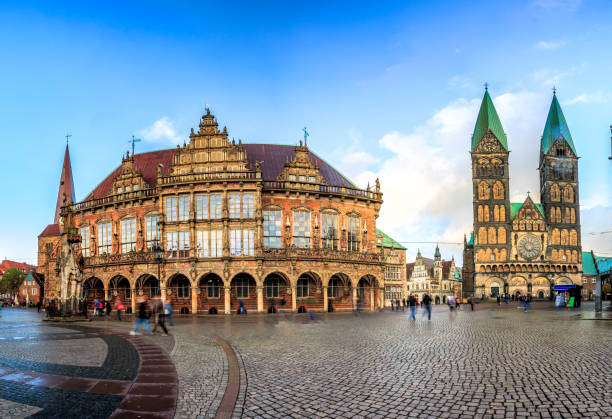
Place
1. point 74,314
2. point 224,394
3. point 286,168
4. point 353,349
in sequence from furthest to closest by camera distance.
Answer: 1. point 286,168
2. point 74,314
3. point 353,349
4. point 224,394

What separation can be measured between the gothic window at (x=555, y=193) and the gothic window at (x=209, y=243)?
270 ft

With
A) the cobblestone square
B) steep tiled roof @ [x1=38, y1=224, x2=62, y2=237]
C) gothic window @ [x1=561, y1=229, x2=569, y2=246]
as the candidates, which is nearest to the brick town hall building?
the cobblestone square

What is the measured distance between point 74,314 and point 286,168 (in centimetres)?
2164

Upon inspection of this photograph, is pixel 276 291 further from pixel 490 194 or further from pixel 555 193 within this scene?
pixel 555 193

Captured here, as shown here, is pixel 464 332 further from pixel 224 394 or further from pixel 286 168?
pixel 286 168

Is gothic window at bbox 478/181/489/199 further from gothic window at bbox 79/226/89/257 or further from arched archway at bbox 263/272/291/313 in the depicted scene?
gothic window at bbox 79/226/89/257

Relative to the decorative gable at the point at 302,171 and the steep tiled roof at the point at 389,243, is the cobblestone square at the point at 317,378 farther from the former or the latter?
the steep tiled roof at the point at 389,243

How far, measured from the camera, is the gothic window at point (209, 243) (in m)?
39.5

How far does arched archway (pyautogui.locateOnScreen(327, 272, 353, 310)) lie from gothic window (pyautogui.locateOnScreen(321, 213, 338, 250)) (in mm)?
2897

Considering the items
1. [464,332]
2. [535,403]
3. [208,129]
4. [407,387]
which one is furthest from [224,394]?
[208,129]

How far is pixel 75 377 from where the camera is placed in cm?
1002

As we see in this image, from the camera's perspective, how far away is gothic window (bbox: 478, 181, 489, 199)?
95.8 m

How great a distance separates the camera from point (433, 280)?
12962cm

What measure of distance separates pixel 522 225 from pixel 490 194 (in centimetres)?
905
